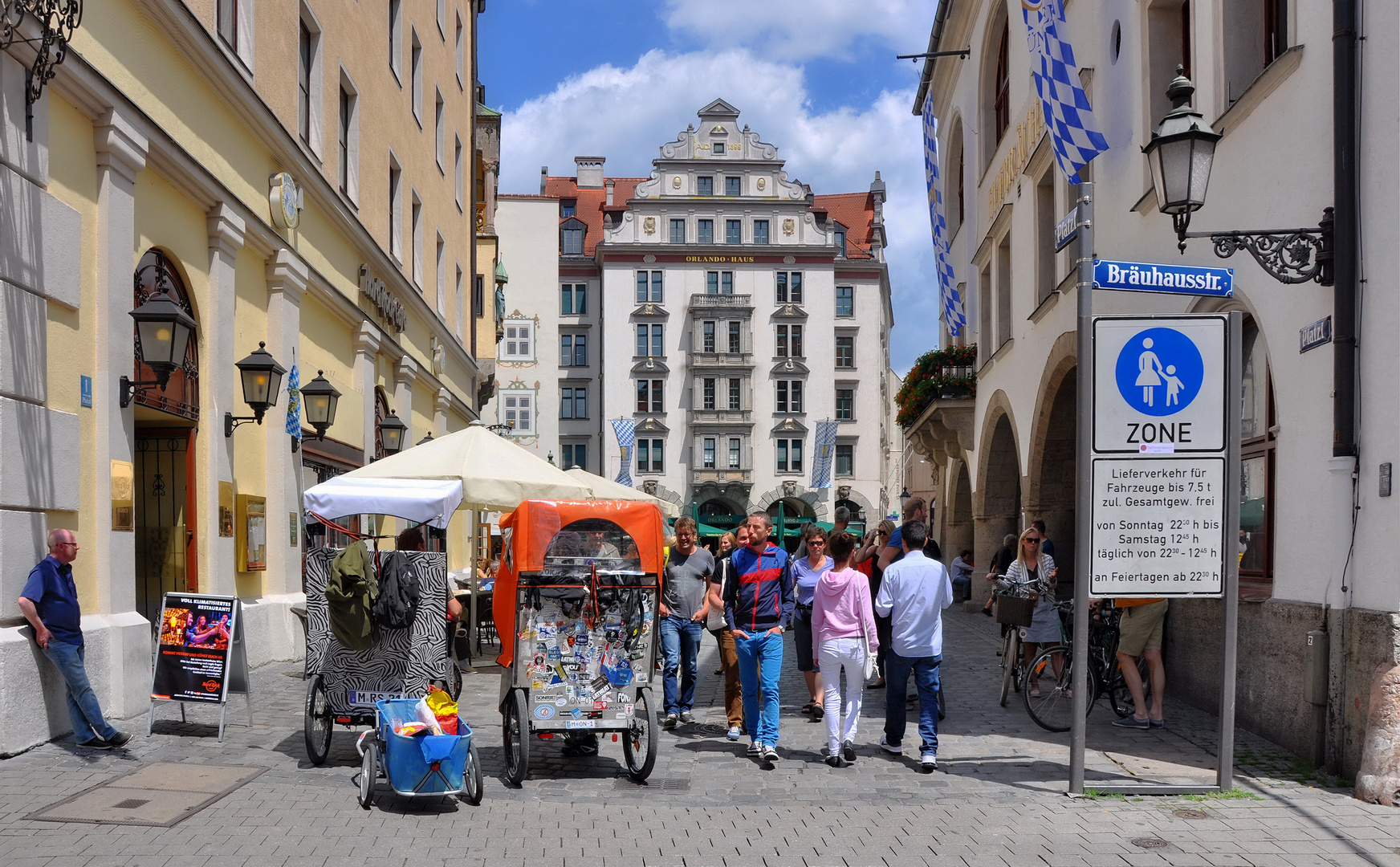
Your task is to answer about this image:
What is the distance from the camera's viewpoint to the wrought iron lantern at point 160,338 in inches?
387

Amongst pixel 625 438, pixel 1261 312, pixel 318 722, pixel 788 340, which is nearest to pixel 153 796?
pixel 318 722

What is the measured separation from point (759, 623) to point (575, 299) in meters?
53.4

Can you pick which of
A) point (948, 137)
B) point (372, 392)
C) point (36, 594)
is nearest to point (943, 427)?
point (948, 137)

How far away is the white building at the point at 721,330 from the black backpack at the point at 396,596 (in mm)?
50101

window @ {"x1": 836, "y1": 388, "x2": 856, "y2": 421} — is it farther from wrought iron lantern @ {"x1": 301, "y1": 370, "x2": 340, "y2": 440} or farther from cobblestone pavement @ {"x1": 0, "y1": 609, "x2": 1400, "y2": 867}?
cobblestone pavement @ {"x1": 0, "y1": 609, "x2": 1400, "y2": 867}

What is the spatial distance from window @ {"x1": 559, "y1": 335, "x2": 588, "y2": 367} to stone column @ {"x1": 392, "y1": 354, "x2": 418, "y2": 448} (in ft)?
127

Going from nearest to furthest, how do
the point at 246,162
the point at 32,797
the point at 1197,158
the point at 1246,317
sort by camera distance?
the point at 32,797, the point at 1197,158, the point at 1246,317, the point at 246,162

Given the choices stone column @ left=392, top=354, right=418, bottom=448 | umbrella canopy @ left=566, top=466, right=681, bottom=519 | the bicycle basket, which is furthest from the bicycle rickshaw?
stone column @ left=392, top=354, right=418, bottom=448

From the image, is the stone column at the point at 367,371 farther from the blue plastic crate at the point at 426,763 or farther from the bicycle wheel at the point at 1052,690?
the blue plastic crate at the point at 426,763

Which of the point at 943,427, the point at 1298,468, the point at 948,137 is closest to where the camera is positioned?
the point at 1298,468

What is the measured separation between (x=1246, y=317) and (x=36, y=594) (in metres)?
9.95

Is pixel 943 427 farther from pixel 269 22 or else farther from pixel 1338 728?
pixel 1338 728

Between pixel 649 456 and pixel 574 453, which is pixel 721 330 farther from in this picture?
pixel 574 453

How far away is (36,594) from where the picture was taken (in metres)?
8.13
